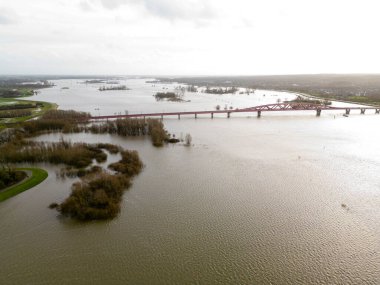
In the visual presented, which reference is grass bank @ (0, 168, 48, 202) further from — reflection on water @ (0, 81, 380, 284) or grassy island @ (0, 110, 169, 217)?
reflection on water @ (0, 81, 380, 284)

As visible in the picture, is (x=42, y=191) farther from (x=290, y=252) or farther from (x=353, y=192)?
(x=353, y=192)

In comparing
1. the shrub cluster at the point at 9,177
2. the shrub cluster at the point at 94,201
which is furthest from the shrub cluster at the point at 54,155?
the shrub cluster at the point at 94,201

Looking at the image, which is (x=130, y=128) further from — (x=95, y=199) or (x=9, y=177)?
(x=95, y=199)

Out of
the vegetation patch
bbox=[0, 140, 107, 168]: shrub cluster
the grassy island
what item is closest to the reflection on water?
the vegetation patch

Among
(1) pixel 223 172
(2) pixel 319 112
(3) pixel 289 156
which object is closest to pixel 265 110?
(2) pixel 319 112

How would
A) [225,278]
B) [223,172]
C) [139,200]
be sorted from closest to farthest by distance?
[225,278]
[139,200]
[223,172]

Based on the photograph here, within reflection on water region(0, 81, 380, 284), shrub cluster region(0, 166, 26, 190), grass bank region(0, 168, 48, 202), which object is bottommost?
reflection on water region(0, 81, 380, 284)
